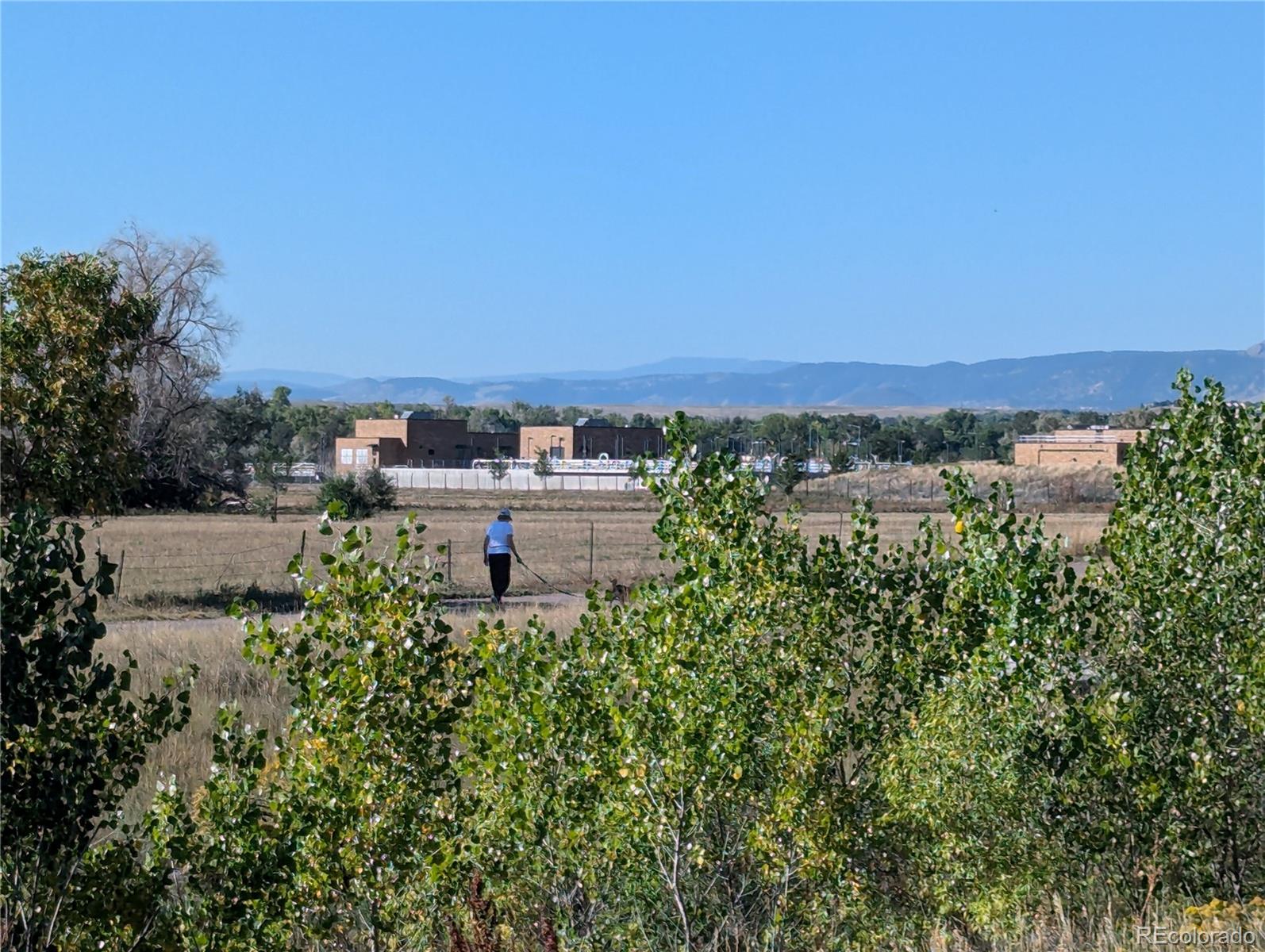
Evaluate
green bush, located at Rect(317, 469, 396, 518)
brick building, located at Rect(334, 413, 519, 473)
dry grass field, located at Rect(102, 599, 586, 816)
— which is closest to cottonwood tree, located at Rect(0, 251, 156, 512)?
dry grass field, located at Rect(102, 599, 586, 816)

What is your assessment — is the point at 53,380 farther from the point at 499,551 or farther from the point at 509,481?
the point at 509,481

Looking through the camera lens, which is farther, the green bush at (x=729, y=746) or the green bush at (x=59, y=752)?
the green bush at (x=729, y=746)

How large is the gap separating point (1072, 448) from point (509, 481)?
38943 millimetres

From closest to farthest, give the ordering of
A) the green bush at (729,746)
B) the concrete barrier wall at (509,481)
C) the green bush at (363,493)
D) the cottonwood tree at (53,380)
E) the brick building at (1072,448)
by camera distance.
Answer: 1. the green bush at (729,746)
2. the cottonwood tree at (53,380)
3. the green bush at (363,493)
4. the concrete barrier wall at (509,481)
5. the brick building at (1072,448)

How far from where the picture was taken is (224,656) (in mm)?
15930

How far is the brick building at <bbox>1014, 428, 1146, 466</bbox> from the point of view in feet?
347

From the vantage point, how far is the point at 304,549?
3300cm

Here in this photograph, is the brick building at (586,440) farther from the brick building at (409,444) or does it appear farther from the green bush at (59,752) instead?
the green bush at (59,752)

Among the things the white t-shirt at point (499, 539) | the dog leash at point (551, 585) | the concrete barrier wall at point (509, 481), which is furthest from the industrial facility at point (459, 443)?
the white t-shirt at point (499, 539)

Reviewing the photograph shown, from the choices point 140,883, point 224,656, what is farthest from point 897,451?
point 140,883

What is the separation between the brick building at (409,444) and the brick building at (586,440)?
6.62 meters

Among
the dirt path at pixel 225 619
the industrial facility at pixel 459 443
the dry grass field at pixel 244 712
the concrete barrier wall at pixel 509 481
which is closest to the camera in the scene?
the dry grass field at pixel 244 712

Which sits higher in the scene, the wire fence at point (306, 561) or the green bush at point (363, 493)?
the green bush at point (363, 493)

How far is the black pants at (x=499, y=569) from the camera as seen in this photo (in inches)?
886
